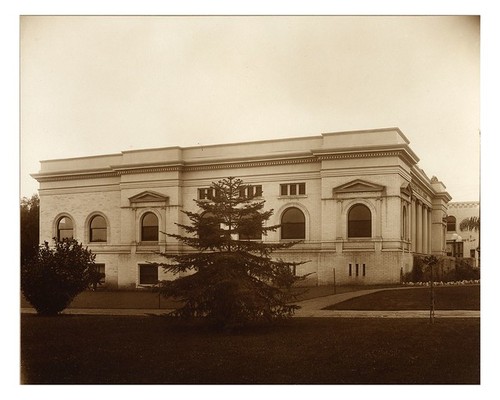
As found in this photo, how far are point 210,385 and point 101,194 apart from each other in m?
4.11

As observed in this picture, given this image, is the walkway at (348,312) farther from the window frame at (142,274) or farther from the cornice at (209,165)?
the window frame at (142,274)

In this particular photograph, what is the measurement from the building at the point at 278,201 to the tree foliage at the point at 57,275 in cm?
22

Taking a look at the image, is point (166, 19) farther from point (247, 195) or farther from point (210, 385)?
point (210, 385)

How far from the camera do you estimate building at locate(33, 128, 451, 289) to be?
10.0 m

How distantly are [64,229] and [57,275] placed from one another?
0.93 meters

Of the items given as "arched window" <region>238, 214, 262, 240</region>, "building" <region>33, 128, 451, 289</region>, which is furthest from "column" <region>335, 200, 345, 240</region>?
"arched window" <region>238, 214, 262, 240</region>

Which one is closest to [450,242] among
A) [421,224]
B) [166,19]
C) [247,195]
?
[421,224]

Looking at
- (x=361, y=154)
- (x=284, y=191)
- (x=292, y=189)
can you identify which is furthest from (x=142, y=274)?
(x=361, y=154)

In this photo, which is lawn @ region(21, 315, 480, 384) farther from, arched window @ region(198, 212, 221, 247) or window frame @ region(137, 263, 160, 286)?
arched window @ region(198, 212, 221, 247)

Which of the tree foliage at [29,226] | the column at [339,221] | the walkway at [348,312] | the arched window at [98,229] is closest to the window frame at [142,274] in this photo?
the arched window at [98,229]

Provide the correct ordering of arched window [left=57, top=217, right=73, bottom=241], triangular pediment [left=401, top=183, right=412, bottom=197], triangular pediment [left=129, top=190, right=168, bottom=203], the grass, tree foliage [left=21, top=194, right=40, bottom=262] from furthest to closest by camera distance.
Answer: triangular pediment [left=401, top=183, right=412, bottom=197] → arched window [left=57, top=217, right=73, bottom=241] → triangular pediment [left=129, top=190, right=168, bottom=203] → the grass → tree foliage [left=21, top=194, right=40, bottom=262]

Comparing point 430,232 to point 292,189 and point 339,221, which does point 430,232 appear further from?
point 292,189

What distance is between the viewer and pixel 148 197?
1023 centimetres

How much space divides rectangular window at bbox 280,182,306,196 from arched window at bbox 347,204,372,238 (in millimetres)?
966
